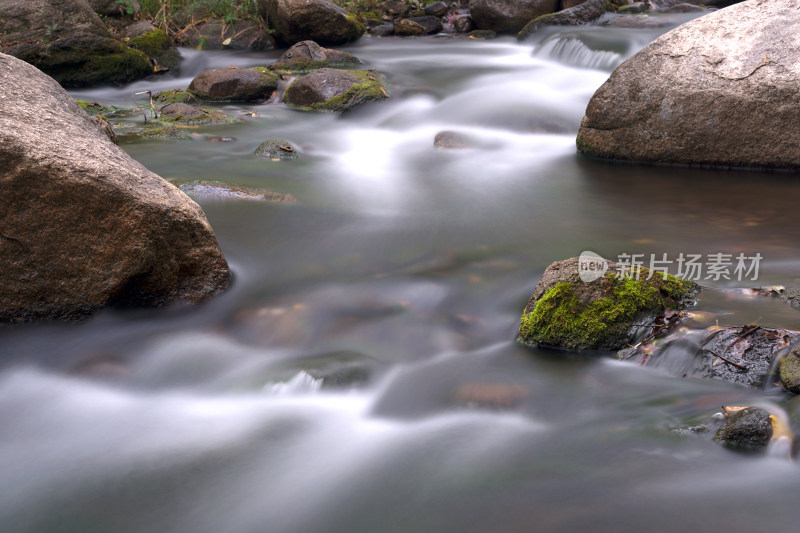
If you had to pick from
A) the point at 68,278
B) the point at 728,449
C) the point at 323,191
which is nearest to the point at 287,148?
the point at 323,191

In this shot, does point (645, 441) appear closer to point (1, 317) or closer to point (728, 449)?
point (728, 449)

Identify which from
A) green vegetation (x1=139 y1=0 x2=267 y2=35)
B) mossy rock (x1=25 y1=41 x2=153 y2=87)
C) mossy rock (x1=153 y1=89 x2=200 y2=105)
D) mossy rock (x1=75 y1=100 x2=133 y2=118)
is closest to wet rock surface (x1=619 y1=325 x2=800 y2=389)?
mossy rock (x1=75 y1=100 x2=133 y2=118)

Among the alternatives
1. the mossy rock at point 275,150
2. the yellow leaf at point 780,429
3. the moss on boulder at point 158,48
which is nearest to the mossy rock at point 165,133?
the mossy rock at point 275,150

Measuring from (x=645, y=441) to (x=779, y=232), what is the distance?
8.72ft

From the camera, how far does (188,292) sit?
12.6 feet

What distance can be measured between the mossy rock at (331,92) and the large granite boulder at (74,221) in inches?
205

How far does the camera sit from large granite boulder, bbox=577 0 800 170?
571 cm

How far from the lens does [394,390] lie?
3.12 meters

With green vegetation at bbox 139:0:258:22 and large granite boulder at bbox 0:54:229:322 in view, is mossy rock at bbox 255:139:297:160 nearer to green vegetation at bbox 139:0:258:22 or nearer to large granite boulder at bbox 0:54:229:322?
large granite boulder at bbox 0:54:229:322

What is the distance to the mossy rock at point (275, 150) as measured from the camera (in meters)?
6.78

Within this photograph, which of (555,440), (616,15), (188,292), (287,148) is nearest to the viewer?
(555,440)

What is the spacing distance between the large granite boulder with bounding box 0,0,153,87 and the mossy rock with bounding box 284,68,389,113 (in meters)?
3.11

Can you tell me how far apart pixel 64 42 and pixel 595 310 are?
9249mm

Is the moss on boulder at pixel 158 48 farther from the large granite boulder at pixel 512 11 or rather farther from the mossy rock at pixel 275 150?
the large granite boulder at pixel 512 11
